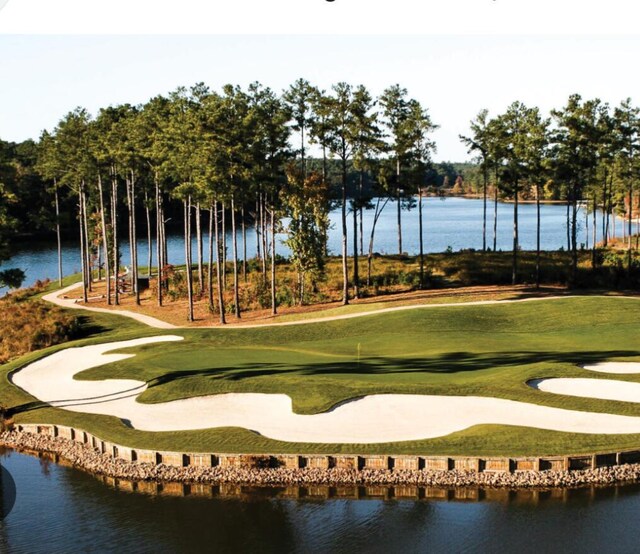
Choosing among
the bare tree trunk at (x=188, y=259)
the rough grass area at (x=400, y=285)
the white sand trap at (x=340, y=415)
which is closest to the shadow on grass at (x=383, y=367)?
the white sand trap at (x=340, y=415)

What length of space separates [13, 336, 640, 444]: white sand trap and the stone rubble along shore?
2090mm

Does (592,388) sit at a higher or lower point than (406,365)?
lower

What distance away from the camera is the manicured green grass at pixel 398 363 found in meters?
28.5

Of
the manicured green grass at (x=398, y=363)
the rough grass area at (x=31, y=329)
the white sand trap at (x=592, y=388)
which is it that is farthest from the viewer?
the rough grass area at (x=31, y=329)

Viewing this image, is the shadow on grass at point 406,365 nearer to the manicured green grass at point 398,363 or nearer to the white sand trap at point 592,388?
the manicured green grass at point 398,363

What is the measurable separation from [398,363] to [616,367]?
10.2 meters

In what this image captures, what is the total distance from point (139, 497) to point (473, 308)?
2874 centimetres

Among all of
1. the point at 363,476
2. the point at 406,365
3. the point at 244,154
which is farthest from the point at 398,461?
the point at 244,154

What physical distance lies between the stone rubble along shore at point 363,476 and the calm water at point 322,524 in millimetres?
614

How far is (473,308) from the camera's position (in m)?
49.8

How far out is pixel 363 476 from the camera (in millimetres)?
26438

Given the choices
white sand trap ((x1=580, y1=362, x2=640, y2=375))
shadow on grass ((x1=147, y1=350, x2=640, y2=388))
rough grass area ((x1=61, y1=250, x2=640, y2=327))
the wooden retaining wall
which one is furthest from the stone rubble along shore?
rough grass area ((x1=61, y1=250, x2=640, y2=327))

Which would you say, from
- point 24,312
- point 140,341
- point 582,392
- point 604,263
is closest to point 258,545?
point 582,392

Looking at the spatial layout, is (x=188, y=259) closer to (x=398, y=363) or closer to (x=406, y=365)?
(x=398, y=363)
